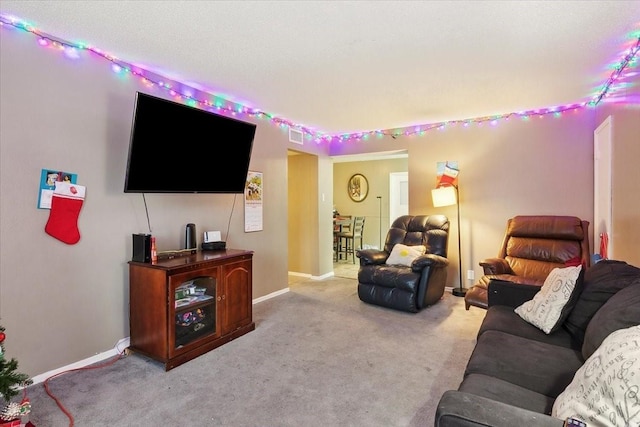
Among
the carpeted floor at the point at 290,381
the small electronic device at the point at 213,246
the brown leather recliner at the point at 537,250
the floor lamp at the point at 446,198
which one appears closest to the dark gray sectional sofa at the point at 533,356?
the carpeted floor at the point at 290,381

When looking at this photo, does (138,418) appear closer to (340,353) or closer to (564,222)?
(340,353)

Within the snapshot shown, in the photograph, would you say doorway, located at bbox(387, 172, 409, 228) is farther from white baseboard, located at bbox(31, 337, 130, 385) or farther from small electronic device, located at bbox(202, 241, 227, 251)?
white baseboard, located at bbox(31, 337, 130, 385)

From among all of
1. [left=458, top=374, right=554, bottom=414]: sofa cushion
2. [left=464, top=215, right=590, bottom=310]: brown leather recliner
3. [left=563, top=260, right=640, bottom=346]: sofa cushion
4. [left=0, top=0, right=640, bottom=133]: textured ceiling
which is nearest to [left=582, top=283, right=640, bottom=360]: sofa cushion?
[left=563, top=260, right=640, bottom=346]: sofa cushion

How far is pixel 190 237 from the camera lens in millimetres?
3158

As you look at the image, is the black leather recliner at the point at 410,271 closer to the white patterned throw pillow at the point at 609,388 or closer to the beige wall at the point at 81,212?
the beige wall at the point at 81,212

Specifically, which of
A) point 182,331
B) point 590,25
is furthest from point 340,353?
point 590,25

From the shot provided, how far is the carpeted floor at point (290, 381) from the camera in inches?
76.5

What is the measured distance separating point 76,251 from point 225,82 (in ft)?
6.14

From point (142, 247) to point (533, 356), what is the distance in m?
2.69

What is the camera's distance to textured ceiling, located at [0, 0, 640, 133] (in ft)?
6.56

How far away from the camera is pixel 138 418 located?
192cm

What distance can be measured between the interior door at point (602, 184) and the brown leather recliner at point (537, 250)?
0.68 ft

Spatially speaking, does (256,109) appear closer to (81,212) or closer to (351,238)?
(81,212)

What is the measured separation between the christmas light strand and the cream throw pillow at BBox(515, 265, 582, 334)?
1.72 metres
